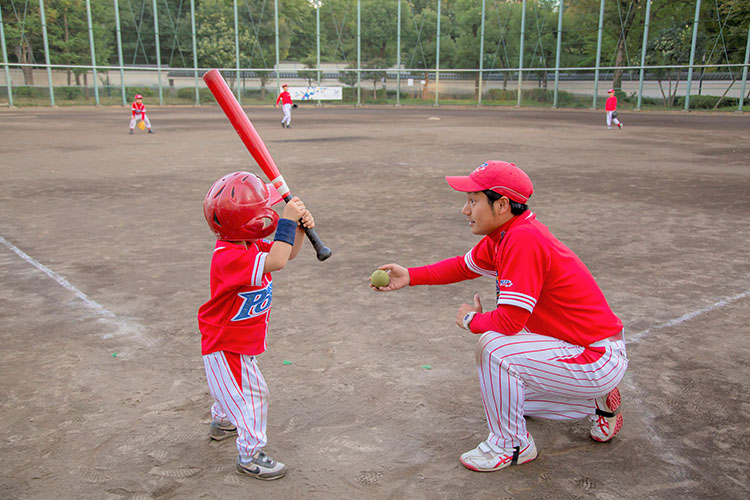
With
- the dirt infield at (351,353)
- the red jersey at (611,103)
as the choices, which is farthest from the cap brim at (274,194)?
the red jersey at (611,103)

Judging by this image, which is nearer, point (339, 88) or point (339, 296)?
point (339, 296)

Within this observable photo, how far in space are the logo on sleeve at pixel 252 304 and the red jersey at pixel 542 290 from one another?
996mm

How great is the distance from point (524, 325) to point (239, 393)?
54.3 inches

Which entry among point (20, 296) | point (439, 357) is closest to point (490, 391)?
point (439, 357)

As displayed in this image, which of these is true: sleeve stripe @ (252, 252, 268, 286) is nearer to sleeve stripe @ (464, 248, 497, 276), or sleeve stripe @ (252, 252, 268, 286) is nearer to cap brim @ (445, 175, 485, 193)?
cap brim @ (445, 175, 485, 193)

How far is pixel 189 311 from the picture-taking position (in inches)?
209

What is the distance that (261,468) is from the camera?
2971 mm

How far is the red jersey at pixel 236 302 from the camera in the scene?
2746 millimetres

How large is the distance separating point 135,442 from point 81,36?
2009 inches

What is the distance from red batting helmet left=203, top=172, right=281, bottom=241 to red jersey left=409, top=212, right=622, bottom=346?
110 cm

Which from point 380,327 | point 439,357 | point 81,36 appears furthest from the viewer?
point 81,36

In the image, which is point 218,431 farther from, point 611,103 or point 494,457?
point 611,103

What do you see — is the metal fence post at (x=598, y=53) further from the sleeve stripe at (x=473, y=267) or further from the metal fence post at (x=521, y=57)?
the sleeve stripe at (x=473, y=267)

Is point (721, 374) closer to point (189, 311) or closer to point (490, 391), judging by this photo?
point (490, 391)
